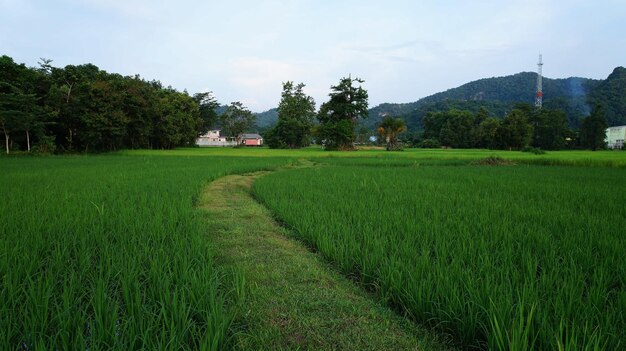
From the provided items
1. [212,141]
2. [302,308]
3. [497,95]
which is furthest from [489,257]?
[497,95]

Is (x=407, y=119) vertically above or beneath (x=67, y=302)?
above

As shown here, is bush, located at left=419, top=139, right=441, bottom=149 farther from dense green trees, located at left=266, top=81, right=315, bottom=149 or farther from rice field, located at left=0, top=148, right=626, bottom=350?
rice field, located at left=0, top=148, right=626, bottom=350

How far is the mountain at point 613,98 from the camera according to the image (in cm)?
6262

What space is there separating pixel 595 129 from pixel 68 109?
193 ft

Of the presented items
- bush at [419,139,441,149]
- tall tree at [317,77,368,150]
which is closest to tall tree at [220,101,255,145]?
tall tree at [317,77,368,150]

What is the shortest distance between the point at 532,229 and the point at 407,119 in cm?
10082

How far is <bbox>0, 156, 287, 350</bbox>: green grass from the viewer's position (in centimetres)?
171

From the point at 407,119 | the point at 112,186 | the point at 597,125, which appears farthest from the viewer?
the point at 407,119

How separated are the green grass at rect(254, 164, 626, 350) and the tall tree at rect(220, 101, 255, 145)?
51.4 m

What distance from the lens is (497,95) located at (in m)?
121

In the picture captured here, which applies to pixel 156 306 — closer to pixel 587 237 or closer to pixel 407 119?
pixel 587 237

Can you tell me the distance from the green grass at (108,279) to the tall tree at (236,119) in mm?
51861

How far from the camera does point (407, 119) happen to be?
9975 centimetres

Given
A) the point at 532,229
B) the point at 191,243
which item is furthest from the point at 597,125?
the point at 191,243
